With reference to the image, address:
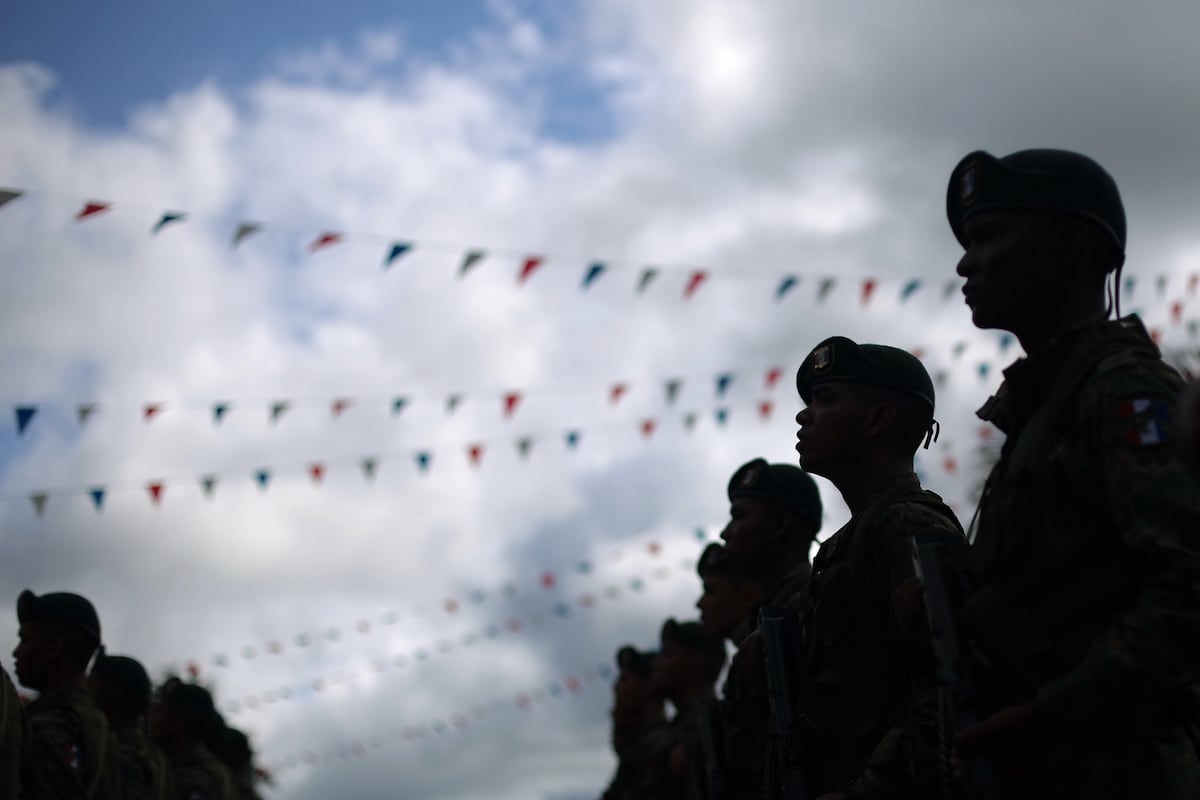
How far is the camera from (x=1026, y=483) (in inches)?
92.0

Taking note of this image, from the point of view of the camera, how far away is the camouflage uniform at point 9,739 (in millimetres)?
4992

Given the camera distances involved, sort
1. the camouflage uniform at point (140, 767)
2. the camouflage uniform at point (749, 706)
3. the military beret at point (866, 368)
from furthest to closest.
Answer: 1. the camouflage uniform at point (140, 767)
2. the camouflage uniform at point (749, 706)
3. the military beret at point (866, 368)

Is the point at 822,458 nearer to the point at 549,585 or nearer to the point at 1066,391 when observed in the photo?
the point at 1066,391

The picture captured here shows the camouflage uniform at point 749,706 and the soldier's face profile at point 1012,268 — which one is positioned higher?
the soldier's face profile at point 1012,268

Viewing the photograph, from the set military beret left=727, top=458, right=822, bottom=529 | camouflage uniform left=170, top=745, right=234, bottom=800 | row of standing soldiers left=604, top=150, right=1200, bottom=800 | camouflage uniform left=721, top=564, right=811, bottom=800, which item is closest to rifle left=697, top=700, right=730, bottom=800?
camouflage uniform left=721, top=564, right=811, bottom=800

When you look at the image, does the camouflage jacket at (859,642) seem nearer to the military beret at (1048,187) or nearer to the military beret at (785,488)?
the military beret at (1048,187)

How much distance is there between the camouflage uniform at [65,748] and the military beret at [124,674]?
150 centimetres

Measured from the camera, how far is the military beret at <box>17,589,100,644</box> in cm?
588

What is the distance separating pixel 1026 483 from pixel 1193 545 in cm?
39

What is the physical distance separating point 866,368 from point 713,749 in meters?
2.09

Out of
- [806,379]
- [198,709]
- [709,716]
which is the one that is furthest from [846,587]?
[198,709]

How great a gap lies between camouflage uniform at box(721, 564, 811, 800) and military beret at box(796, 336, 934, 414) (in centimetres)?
87

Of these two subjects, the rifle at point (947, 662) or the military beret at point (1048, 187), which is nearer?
the rifle at point (947, 662)

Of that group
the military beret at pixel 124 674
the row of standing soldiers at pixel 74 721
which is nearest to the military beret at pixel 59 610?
the row of standing soldiers at pixel 74 721
